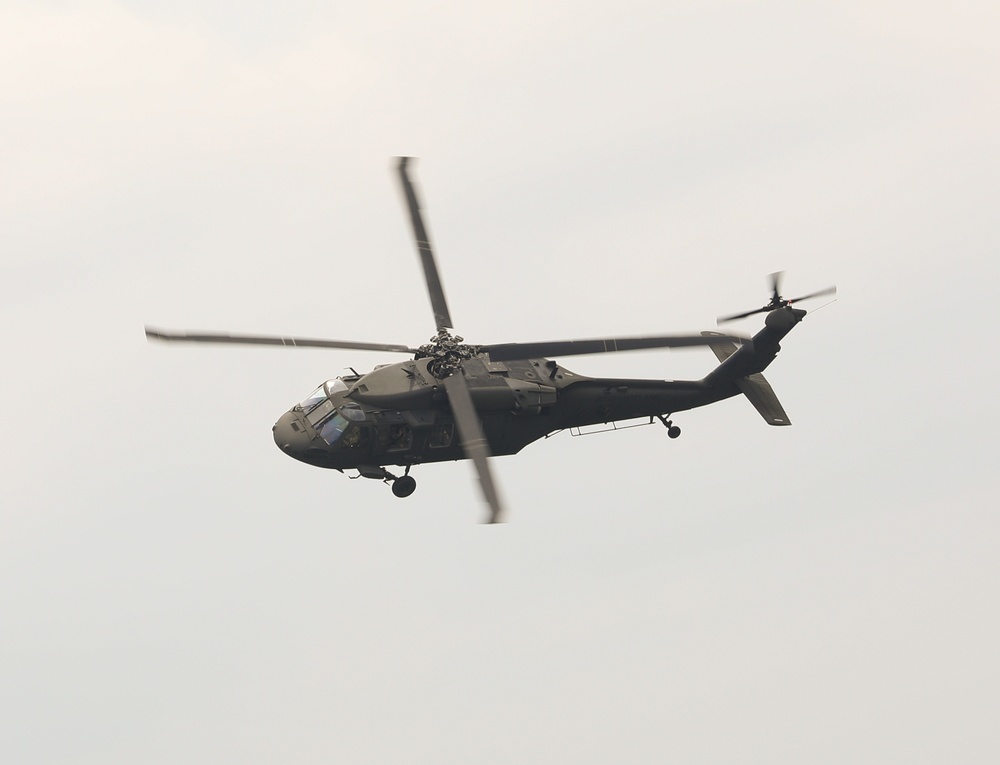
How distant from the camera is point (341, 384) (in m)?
49.2

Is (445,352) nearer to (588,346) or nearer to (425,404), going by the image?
(425,404)

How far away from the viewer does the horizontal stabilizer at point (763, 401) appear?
5422cm

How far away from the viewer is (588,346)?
4412 cm

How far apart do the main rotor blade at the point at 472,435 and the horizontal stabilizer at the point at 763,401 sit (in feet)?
35.0

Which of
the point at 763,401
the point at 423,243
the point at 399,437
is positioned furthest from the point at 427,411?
the point at 763,401

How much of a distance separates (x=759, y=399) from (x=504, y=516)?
692 inches

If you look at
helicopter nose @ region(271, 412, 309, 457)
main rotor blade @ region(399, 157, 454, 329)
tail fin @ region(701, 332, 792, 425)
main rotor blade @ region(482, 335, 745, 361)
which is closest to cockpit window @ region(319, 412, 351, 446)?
helicopter nose @ region(271, 412, 309, 457)

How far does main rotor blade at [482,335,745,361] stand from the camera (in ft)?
144

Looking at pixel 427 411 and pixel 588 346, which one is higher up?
pixel 427 411

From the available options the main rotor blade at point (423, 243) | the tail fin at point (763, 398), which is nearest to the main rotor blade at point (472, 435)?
the main rotor blade at point (423, 243)

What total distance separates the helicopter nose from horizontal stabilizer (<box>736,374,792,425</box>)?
50.4 ft

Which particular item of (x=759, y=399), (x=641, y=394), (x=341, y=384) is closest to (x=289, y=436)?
(x=341, y=384)

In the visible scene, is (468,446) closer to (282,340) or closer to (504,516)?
(504,516)

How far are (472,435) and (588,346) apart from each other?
4.12 metres
